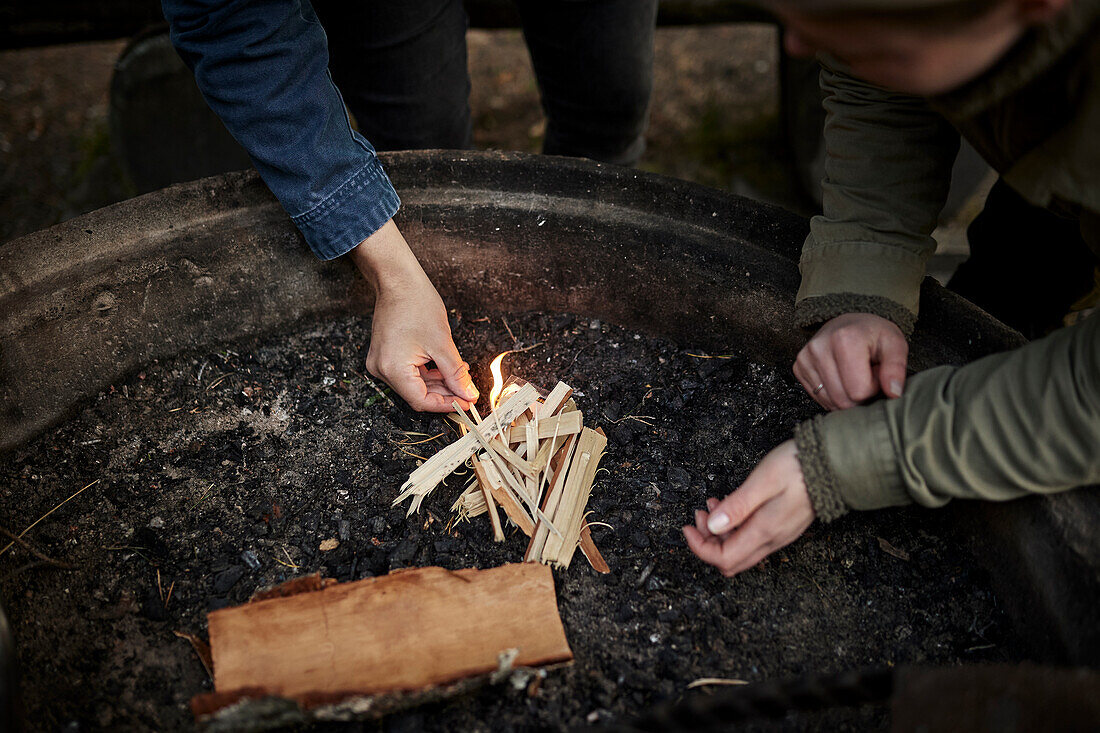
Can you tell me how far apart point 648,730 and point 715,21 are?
372 cm

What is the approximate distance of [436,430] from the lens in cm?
197

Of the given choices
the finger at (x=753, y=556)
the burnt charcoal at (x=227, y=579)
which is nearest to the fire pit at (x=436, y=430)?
the burnt charcoal at (x=227, y=579)

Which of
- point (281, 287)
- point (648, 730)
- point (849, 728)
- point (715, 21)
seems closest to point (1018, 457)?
point (849, 728)

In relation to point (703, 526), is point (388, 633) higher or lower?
lower

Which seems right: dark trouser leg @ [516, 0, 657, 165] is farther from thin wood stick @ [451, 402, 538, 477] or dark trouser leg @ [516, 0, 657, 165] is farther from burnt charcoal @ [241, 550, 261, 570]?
burnt charcoal @ [241, 550, 261, 570]

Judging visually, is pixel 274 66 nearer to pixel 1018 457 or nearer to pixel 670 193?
pixel 670 193

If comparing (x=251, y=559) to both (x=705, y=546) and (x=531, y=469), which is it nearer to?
(x=531, y=469)

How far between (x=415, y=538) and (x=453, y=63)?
1.60 m

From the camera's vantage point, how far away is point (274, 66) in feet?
5.26

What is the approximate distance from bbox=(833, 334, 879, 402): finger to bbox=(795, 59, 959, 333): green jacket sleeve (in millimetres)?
104

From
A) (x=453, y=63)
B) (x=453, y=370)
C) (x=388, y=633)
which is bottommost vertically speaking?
(x=388, y=633)

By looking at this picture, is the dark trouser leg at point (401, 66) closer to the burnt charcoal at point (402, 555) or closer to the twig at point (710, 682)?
the burnt charcoal at point (402, 555)

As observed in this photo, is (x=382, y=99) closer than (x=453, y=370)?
No

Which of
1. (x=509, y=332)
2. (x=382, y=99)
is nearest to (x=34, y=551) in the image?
(x=509, y=332)
